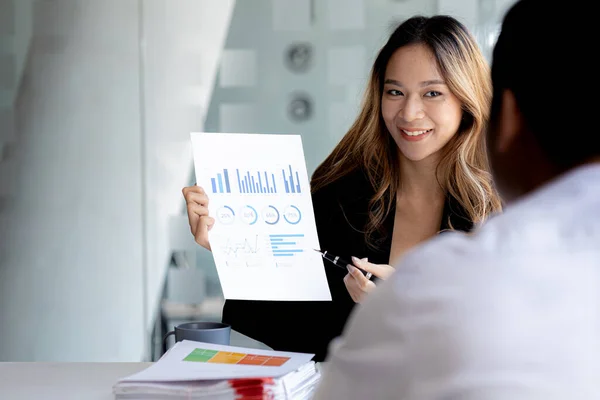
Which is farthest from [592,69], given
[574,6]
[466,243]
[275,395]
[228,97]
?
[228,97]

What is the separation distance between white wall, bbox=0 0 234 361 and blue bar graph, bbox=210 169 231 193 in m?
1.73

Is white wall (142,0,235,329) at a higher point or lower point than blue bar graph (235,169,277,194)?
higher

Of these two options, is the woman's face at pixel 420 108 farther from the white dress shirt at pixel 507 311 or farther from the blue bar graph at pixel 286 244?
the white dress shirt at pixel 507 311

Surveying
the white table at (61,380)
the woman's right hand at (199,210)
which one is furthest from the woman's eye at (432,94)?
the white table at (61,380)

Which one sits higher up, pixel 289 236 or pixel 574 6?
pixel 574 6

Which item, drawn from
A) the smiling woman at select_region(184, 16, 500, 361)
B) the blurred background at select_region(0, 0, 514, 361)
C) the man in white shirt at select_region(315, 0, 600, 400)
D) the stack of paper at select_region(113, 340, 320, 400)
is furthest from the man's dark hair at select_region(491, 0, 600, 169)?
the blurred background at select_region(0, 0, 514, 361)

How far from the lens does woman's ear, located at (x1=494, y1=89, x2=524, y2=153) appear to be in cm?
59

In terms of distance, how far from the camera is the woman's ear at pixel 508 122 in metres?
0.59

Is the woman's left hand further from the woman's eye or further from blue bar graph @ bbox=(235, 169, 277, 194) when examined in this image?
the woman's eye

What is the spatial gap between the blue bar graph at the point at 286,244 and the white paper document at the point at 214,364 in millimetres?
355

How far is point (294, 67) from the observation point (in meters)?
3.47

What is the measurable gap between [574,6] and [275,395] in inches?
32.9

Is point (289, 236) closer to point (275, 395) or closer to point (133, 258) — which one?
point (275, 395)

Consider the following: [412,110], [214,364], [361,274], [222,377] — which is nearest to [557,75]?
[222,377]
